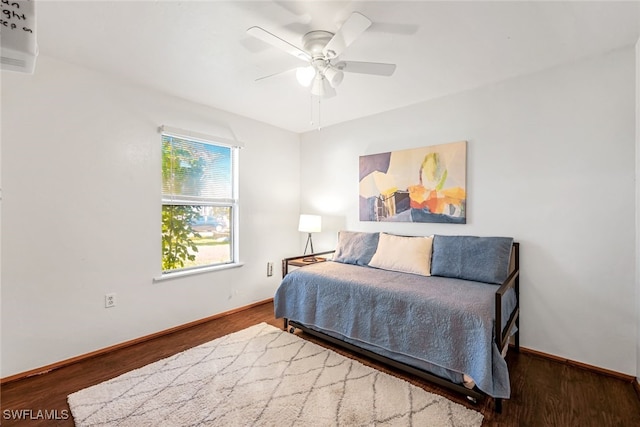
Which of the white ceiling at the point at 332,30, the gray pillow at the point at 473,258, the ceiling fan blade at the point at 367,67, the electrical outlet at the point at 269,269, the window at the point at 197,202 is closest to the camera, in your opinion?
the white ceiling at the point at 332,30

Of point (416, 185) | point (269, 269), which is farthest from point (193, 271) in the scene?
point (416, 185)

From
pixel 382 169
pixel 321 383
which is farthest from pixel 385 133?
pixel 321 383

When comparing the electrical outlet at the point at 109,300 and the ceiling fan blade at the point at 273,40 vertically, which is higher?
the ceiling fan blade at the point at 273,40

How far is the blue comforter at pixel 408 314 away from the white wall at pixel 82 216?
4.32 ft

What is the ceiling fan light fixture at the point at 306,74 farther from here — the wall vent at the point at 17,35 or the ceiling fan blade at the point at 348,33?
the wall vent at the point at 17,35

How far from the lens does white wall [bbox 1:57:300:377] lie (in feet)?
6.68

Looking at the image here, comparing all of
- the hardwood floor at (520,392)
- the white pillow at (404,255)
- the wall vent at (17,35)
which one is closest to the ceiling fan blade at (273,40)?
the wall vent at (17,35)

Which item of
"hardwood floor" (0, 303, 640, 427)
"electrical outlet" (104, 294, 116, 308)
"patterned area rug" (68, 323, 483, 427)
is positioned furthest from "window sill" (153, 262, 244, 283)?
"patterned area rug" (68, 323, 483, 427)

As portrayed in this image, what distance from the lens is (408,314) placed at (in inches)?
78.7

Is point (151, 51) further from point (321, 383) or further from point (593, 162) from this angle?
point (593, 162)

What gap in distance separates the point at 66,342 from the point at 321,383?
80.2 inches

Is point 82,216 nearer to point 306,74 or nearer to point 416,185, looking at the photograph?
point 306,74

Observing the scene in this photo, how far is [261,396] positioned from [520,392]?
1707mm

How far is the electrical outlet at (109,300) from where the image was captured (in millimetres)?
2447
